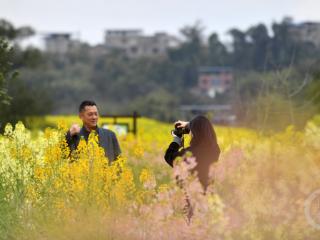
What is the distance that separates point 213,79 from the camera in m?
88.0

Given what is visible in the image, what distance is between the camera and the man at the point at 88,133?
7.91 m

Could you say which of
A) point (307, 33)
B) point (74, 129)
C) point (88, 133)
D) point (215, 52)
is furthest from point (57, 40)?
point (74, 129)

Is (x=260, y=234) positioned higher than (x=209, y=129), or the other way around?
(x=209, y=129)

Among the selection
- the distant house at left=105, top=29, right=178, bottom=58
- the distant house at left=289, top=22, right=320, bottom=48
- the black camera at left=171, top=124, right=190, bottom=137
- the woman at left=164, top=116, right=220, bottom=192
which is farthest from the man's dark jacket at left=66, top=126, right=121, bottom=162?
the distant house at left=105, top=29, right=178, bottom=58

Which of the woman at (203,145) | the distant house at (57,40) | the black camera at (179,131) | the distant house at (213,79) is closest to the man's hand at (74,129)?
the black camera at (179,131)

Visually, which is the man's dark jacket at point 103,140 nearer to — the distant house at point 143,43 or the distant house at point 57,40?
the distant house at point 143,43

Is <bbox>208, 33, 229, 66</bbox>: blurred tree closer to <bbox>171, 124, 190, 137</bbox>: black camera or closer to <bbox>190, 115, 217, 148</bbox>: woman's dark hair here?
<bbox>171, 124, 190, 137</bbox>: black camera

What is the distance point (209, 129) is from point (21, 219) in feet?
5.69

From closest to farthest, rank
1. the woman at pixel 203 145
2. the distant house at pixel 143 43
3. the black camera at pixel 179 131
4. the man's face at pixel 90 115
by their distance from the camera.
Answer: the woman at pixel 203 145, the black camera at pixel 179 131, the man's face at pixel 90 115, the distant house at pixel 143 43

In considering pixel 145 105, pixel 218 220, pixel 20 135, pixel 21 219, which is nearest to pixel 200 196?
pixel 218 220

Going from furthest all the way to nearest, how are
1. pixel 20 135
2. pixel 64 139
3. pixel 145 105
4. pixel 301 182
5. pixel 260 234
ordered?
pixel 145 105 → pixel 20 135 → pixel 64 139 → pixel 301 182 → pixel 260 234

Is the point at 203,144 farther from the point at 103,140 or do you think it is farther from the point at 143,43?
the point at 143,43

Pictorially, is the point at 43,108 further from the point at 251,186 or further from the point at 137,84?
the point at 251,186

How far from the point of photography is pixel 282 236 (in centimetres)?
653
